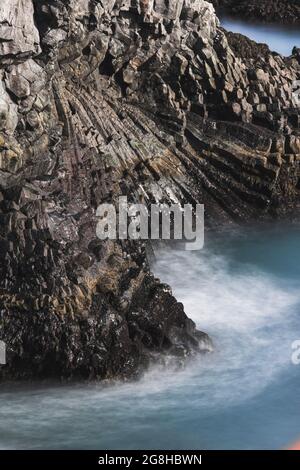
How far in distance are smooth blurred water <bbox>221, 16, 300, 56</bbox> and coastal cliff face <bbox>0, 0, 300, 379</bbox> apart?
6.88 meters

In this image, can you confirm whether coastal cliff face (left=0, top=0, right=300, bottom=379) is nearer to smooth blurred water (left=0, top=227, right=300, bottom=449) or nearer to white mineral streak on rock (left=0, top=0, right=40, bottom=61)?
white mineral streak on rock (left=0, top=0, right=40, bottom=61)

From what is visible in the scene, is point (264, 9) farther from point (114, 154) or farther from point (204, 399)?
point (204, 399)

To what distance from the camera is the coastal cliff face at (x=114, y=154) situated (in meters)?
21.0

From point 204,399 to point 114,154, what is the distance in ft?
32.6

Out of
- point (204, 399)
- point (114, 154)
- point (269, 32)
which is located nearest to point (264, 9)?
point (269, 32)

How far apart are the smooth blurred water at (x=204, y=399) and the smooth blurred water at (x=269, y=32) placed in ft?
58.3

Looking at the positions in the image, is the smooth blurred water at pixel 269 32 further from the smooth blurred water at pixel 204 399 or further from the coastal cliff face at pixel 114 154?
the smooth blurred water at pixel 204 399

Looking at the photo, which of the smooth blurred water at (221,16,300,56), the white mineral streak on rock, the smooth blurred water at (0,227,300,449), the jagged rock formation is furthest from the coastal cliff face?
the jagged rock formation

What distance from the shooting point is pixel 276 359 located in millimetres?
22047

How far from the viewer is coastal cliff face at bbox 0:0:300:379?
21.0 meters

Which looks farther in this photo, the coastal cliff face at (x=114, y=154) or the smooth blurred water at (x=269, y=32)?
the smooth blurred water at (x=269, y=32)

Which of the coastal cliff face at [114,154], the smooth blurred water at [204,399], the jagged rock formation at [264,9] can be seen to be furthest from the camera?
the jagged rock formation at [264,9]

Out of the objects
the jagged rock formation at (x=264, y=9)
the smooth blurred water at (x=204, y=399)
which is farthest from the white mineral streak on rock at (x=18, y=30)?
the jagged rock formation at (x=264, y=9)
